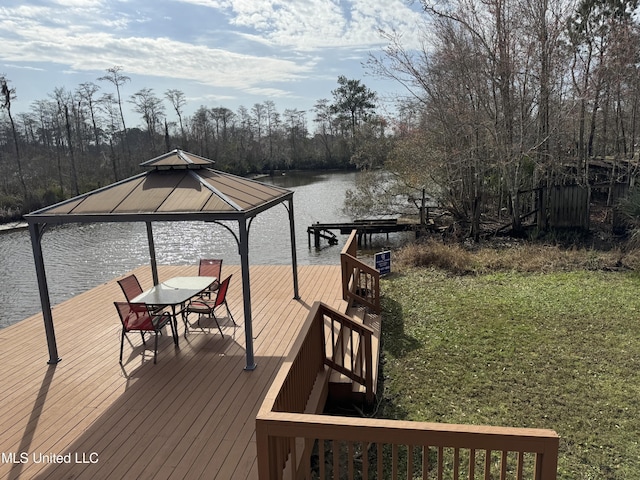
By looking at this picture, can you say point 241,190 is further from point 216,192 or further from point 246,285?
point 246,285

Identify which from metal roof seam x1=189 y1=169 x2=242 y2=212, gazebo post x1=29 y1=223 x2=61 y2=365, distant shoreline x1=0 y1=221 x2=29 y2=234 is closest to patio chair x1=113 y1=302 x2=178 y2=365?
gazebo post x1=29 y1=223 x2=61 y2=365

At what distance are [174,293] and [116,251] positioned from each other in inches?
486

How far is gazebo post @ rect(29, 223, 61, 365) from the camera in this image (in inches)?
184

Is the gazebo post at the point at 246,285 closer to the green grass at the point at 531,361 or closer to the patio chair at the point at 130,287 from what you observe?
the green grass at the point at 531,361

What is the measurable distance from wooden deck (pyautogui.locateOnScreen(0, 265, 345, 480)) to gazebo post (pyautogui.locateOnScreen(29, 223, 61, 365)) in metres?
0.17

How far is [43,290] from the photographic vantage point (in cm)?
480

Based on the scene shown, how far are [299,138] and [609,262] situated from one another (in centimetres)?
4603

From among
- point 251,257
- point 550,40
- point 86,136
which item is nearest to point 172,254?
point 251,257

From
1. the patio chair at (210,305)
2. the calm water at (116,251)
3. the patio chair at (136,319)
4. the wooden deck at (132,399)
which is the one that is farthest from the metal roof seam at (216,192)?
the calm water at (116,251)

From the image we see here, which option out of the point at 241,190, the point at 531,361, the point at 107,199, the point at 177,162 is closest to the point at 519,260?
the point at 531,361

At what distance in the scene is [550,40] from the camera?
12.2m

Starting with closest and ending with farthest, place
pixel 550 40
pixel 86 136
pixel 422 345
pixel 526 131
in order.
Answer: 1. pixel 422 345
2. pixel 550 40
3. pixel 526 131
4. pixel 86 136

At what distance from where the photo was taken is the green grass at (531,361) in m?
3.69

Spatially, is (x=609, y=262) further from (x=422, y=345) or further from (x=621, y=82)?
(x=621, y=82)
